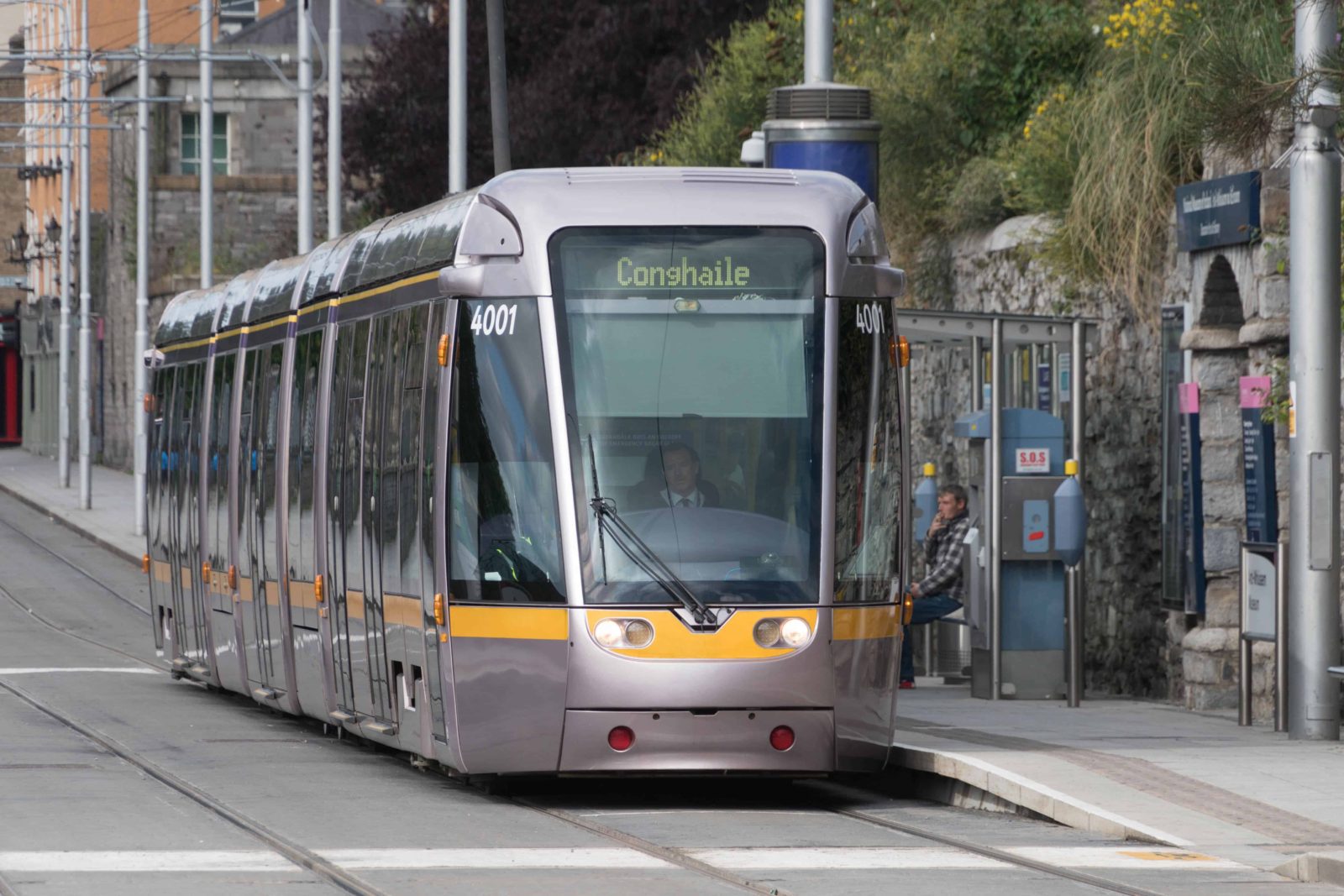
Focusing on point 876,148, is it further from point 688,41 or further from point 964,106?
point 688,41

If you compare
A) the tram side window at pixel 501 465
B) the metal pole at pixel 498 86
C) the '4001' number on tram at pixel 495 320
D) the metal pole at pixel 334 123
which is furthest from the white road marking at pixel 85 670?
the metal pole at pixel 334 123

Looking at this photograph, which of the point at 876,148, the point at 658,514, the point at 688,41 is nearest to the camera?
the point at 658,514

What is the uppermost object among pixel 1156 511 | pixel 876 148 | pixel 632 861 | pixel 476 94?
pixel 476 94

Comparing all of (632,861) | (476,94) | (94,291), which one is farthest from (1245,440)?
(94,291)

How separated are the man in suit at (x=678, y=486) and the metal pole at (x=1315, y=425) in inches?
162

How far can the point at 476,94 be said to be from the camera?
143 ft

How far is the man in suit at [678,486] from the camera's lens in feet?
39.6

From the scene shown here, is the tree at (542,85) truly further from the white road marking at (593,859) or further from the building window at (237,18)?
the building window at (237,18)

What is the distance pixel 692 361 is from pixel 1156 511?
7445 millimetres

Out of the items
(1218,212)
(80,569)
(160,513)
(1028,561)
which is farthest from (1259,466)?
(80,569)

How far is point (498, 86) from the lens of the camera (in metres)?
26.4

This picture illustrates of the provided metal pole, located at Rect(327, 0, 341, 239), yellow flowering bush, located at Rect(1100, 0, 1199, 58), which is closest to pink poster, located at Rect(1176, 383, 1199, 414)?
yellow flowering bush, located at Rect(1100, 0, 1199, 58)

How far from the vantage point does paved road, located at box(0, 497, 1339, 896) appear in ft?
32.0

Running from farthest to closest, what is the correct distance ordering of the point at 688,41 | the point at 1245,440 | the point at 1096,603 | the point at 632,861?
the point at 688,41 → the point at 1096,603 → the point at 1245,440 → the point at 632,861
